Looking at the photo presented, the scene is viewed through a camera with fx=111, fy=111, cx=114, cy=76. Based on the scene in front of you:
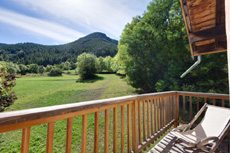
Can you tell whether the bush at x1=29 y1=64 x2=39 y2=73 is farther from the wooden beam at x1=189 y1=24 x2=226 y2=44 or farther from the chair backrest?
the chair backrest

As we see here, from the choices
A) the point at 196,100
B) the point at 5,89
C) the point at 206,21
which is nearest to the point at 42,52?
the point at 5,89

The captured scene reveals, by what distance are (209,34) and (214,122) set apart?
1896mm

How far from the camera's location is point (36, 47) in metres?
51.3

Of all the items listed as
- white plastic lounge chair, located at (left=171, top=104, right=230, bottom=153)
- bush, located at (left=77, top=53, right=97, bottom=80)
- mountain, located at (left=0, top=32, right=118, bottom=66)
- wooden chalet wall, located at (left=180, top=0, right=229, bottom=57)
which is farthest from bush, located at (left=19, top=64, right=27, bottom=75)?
white plastic lounge chair, located at (left=171, top=104, right=230, bottom=153)

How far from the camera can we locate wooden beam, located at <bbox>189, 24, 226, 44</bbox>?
2.41 meters

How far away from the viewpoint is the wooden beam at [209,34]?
2.41 metres

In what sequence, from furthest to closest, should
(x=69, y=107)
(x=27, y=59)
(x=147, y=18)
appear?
A: 1. (x=27, y=59)
2. (x=147, y=18)
3. (x=69, y=107)

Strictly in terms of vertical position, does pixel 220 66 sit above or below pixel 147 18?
below

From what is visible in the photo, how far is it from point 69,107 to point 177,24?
335 inches

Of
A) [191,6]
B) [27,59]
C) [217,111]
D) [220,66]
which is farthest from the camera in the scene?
[27,59]

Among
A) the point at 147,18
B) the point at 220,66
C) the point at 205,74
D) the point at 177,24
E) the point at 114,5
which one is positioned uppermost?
the point at 147,18

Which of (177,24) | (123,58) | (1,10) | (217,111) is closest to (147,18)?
(177,24)

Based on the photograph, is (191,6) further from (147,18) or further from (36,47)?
(36,47)

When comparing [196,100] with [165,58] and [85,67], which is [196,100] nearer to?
[165,58]
